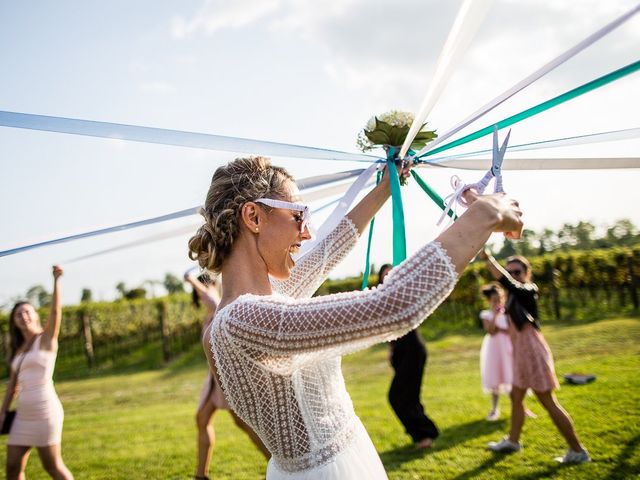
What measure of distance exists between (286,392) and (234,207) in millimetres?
621

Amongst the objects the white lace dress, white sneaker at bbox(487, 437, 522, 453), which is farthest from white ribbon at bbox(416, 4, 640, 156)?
white sneaker at bbox(487, 437, 522, 453)

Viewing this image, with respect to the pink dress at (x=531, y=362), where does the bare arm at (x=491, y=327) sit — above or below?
below

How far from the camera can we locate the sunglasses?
5.72 feet

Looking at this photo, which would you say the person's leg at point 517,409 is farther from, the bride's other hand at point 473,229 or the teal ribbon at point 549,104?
the bride's other hand at point 473,229

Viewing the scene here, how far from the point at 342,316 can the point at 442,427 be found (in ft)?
24.5

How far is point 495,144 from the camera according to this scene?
6.30ft

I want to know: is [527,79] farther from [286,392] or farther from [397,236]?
[286,392]

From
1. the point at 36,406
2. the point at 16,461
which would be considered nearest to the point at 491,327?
the point at 36,406

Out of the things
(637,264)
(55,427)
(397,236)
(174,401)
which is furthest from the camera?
(637,264)

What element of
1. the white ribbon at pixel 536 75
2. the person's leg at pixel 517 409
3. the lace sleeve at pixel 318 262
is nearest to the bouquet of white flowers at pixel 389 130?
the white ribbon at pixel 536 75

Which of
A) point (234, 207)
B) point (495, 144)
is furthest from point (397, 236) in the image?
point (234, 207)

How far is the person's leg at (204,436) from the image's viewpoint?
630cm

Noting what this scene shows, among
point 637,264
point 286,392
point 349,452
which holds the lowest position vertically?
point 637,264

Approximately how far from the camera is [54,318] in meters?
5.44
